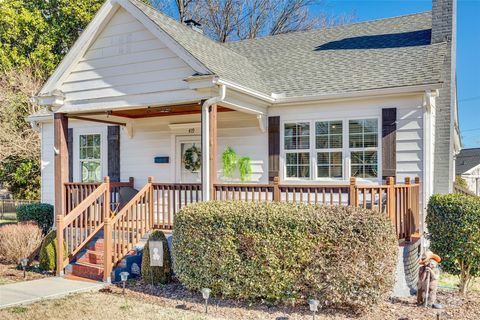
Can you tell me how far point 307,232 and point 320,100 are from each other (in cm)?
432

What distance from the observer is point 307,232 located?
558 centimetres

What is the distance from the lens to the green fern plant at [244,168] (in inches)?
386

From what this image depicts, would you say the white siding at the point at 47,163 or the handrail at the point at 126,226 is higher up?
the white siding at the point at 47,163

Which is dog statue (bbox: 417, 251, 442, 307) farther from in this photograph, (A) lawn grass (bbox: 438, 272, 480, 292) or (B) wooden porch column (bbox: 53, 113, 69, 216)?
(B) wooden porch column (bbox: 53, 113, 69, 216)

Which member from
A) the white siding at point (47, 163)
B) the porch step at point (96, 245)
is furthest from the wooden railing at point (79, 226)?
the white siding at point (47, 163)

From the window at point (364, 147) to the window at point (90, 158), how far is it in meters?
7.36

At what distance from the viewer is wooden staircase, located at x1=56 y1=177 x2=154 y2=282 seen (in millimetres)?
7473

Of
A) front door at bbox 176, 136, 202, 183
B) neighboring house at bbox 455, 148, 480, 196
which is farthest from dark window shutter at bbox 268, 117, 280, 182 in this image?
neighboring house at bbox 455, 148, 480, 196

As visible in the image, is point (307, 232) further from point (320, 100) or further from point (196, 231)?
point (320, 100)

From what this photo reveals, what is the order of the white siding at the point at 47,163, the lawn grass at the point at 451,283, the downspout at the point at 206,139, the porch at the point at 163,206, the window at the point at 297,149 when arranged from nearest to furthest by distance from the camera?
1. the porch at the point at 163,206
2. the lawn grass at the point at 451,283
3. the downspout at the point at 206,139
4. the window at the point at 297,149
5. the white siding at the point at 47,163

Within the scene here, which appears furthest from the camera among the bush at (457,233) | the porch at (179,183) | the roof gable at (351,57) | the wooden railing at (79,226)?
the roof gable at (351,57)

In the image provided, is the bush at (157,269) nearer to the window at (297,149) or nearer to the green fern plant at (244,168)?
the green fern plant at (244,168)

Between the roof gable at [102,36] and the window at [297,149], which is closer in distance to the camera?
the roof gable at [102,36]

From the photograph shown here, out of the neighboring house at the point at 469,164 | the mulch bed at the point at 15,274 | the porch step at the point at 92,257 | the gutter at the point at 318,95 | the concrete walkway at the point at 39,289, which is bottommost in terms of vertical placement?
the mulch bed at the point at 15,274
